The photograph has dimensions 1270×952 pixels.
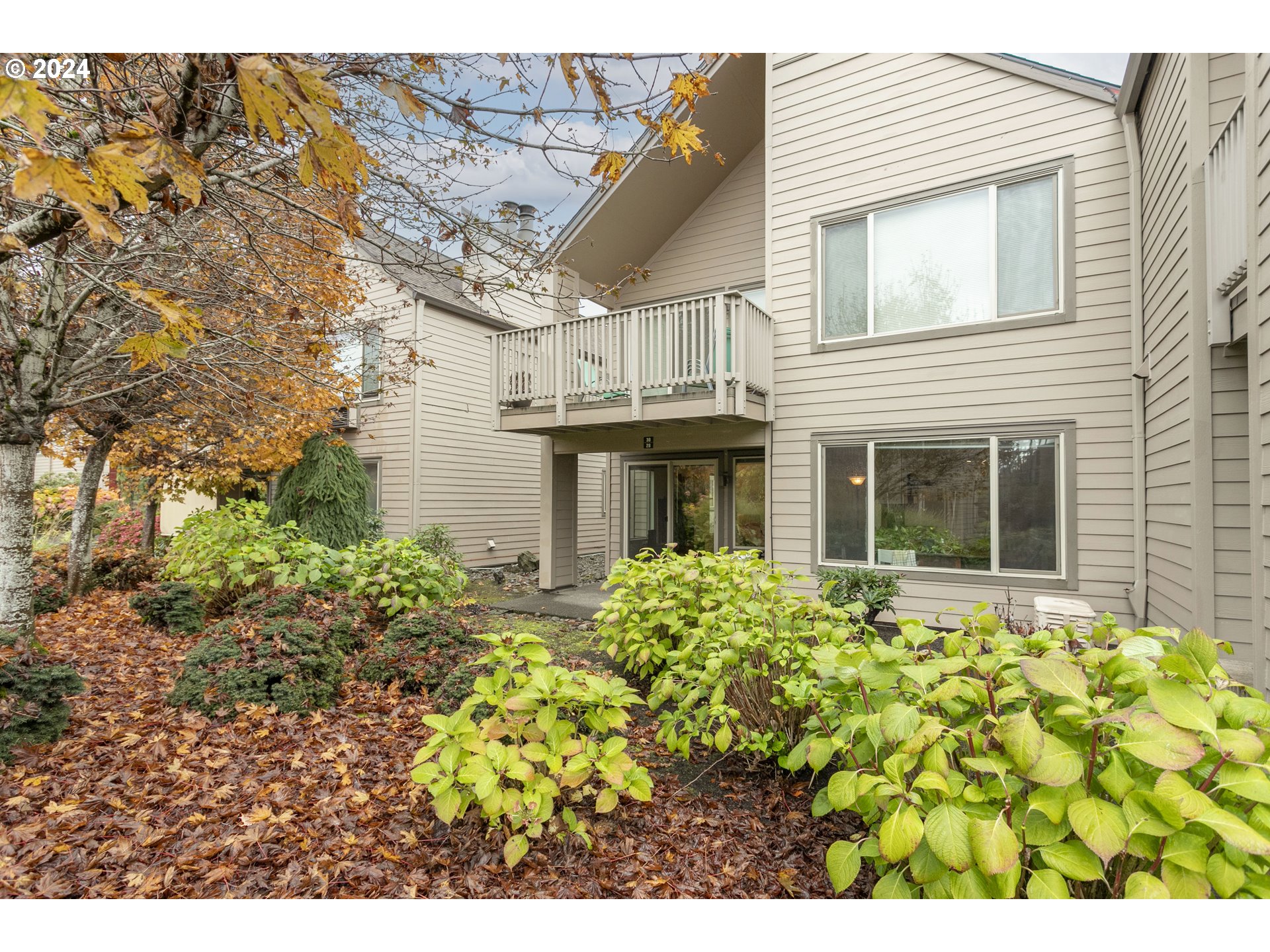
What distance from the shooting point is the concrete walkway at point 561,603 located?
7.26 m

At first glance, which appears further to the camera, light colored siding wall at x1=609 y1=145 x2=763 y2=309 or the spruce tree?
the spruce tree

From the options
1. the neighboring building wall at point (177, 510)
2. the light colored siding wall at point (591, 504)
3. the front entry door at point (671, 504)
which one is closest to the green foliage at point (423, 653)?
the front entry door at point (671, 504)

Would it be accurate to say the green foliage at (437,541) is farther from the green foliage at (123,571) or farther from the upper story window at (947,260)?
the upper story window at (947,260)

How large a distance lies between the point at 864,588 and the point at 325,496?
8.00m

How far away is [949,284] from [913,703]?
5.51 meters

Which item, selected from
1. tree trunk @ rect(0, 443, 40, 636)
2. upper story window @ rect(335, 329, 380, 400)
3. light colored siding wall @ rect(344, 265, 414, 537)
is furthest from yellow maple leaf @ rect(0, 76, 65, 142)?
light colored siding wall @ rect(344, 265, 414, 537)

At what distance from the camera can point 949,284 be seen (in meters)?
6.01

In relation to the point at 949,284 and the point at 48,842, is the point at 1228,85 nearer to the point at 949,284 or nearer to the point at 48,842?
the point at 949,284

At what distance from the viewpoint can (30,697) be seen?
2812mm

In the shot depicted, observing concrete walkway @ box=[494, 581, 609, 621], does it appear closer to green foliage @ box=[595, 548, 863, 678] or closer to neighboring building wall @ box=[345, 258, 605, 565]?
green foliage @ box=[595, 548, 863, 678]

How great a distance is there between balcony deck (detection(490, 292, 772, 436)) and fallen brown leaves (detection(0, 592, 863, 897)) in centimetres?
414

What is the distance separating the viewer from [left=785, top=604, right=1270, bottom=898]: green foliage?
1.29 metres

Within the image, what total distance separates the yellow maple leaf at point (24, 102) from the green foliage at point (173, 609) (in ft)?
15.8
